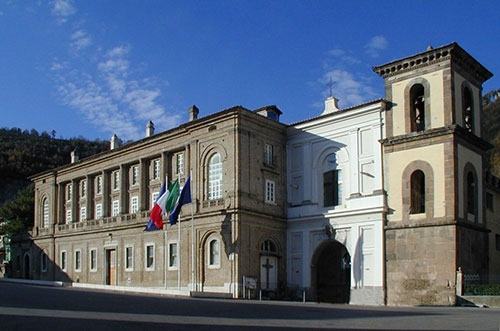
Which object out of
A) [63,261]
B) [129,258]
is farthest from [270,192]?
[63,261]

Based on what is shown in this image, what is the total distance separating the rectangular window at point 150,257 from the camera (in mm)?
47875

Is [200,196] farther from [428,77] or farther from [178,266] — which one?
[428,77]

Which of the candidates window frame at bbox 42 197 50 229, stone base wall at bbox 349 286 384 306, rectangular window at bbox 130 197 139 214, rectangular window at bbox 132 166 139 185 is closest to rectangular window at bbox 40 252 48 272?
window frame at bbox 42 197 50 229

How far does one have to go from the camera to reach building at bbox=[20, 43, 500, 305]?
1423 inches

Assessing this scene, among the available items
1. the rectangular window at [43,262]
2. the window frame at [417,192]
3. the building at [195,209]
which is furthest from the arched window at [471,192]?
the rectangular window at [43,262]

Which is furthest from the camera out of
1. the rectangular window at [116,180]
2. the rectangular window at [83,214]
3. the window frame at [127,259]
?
the rectangular window at [83,214]

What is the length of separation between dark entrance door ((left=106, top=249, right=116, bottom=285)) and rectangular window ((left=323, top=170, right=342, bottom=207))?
20.4m

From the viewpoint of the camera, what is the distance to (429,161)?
3659 centimetres

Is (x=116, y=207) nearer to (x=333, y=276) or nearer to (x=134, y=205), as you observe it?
(x=134, y=205)

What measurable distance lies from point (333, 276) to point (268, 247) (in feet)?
19.5

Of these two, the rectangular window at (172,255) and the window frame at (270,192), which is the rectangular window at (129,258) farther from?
the window frame at (270,192)

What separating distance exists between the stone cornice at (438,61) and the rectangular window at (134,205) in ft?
75.2

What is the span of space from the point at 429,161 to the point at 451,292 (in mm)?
7607

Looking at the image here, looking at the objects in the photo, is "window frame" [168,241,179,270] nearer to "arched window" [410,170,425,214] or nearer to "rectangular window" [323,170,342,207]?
"rectangular window" [323,170,342,207]
